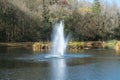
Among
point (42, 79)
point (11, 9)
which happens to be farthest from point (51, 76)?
point (11, 9)

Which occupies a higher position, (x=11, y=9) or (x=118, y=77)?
(x=11, y=9)

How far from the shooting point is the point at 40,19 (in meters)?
72.9

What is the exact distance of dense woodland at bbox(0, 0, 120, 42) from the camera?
70500 mm

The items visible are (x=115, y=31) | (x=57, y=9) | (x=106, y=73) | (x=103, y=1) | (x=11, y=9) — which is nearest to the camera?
(x=106, y=73)

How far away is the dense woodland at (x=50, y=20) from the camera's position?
7050 centimetres

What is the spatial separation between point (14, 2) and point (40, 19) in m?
6.19

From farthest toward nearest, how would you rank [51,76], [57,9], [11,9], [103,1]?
[103,1], [57,9], [11,9], [51,76]

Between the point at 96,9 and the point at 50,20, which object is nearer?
the point at 50,20

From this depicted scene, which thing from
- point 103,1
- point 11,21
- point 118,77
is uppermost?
point 103,1

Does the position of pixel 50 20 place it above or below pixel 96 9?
below

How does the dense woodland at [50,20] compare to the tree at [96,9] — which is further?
the tree at [96,9]

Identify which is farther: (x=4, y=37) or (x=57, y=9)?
(x=57, y=9)

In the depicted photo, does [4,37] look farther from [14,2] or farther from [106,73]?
[106,73]

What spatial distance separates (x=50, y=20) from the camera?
7312 cm
